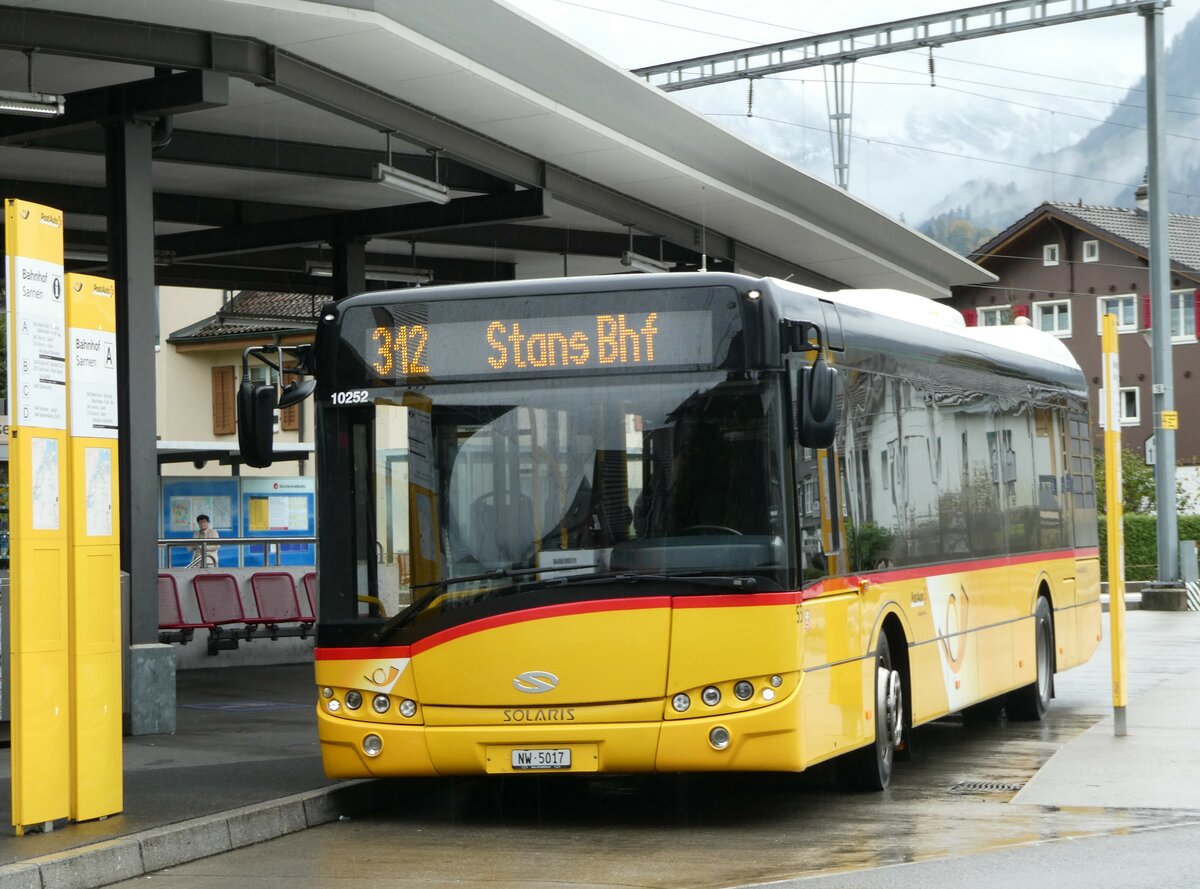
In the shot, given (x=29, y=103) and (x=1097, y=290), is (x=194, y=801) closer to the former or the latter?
(x=29, y=103)

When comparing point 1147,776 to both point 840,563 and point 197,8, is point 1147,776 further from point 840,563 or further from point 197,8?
point 197,8

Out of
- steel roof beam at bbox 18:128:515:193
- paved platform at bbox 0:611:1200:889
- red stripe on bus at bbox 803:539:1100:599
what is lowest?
paved platform at bbox 0:611:1200:889

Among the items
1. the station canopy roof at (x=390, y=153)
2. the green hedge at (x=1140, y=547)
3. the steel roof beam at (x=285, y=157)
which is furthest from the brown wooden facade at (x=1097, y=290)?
the steel roof beam at (x=285, y=157)

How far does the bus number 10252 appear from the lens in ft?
34.0

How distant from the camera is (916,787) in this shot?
11.9m

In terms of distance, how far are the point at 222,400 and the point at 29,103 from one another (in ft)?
166

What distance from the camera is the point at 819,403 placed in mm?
9594

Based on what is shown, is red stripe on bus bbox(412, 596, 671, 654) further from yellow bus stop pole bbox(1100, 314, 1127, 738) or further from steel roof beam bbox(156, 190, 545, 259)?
steel roof beam bbox(156, 190, 545, 259)

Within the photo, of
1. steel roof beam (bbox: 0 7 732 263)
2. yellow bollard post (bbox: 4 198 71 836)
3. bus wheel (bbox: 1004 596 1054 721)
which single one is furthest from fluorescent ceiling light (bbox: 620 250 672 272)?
yellow bollard post (bbox: 4 198 71 836)

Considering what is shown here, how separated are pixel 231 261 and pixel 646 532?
15.8 meters

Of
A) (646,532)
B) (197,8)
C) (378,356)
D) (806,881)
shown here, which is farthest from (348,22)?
(806,881)

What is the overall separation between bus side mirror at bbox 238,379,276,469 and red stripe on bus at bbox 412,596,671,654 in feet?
4.85

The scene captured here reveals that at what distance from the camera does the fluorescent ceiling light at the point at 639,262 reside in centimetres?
2277

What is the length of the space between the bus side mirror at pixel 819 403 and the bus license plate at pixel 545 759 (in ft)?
6.63
